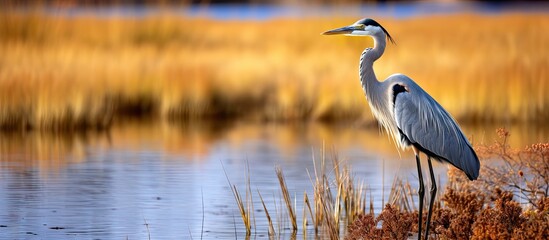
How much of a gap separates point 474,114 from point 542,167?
295 inches

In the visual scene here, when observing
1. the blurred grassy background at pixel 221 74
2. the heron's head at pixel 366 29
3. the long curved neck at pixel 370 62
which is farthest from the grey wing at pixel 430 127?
the blurred grassy background at pixel 221 74

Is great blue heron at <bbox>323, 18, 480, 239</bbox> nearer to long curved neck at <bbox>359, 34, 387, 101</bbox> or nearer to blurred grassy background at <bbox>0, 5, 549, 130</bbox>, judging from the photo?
long curved neck at <bbox>359, 34, 387, 101</bbox>

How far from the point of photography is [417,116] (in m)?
7.10

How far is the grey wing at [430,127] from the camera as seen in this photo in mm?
7062

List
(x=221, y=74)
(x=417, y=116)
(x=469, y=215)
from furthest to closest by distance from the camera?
(x=221, y=74)
(x=417, y=116)
(x=469, y=215)

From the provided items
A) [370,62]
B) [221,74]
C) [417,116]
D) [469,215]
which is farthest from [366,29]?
[221,74]

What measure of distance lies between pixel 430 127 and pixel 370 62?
540 mm

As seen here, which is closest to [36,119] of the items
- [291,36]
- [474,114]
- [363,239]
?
[474,114]

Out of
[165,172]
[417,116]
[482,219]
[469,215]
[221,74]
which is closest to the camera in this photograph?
[482,219]

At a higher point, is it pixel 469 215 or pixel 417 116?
pixel 417 116

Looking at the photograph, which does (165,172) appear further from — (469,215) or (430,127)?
(469,215)

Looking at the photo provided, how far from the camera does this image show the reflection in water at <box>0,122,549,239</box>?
311 inches

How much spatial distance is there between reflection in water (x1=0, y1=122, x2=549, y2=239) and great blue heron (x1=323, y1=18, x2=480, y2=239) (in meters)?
0.49

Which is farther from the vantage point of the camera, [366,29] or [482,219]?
[366,29]
